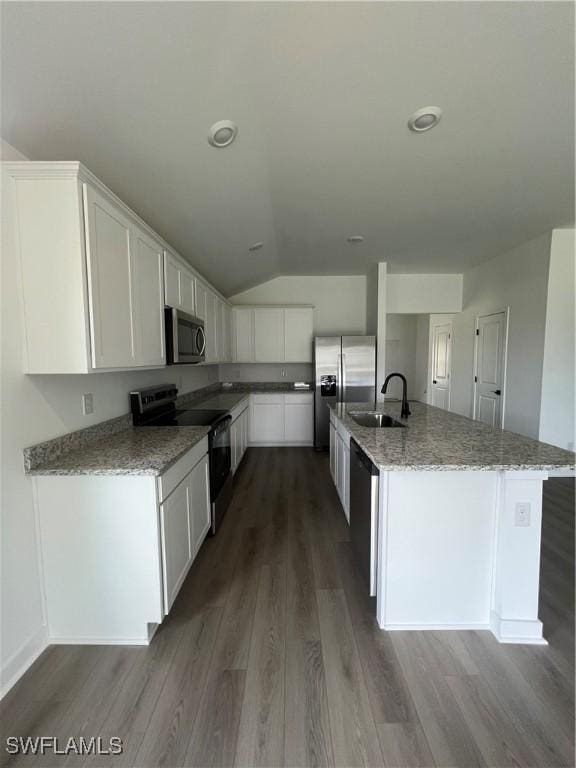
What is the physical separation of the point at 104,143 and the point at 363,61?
1.36 m

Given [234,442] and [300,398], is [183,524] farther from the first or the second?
[300,398]

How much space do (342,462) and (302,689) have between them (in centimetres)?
162

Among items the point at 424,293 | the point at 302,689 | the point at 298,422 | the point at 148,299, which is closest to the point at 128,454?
the point at 148,299

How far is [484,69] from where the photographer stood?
1706 mm

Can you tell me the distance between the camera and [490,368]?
4703mm

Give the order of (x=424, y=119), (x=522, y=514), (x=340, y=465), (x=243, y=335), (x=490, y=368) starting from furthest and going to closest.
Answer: (x=243, y=335) → (x=490, y=368) → (x=340, y=465) → (x=424, y=119) → (x=522, y=514)

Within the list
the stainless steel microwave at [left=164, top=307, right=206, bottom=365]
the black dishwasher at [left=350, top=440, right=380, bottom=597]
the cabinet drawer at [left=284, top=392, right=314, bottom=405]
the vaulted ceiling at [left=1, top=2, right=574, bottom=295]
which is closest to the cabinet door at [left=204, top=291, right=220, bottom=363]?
the stainless steel microwave at [left=164, top=307, right=206, bottom=365]

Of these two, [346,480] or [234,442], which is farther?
[234,442]

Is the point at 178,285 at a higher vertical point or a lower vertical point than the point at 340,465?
higher

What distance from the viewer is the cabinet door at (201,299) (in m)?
3.35

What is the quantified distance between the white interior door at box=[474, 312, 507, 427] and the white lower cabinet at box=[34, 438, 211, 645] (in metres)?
4.24

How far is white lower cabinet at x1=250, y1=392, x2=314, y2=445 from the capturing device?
504 centimetres

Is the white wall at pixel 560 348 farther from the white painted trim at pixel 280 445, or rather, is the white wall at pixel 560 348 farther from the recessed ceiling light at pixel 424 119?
the white painted trim at pixel 280 445

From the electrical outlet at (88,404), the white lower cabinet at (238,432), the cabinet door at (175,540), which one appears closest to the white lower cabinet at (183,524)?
the cabinet door at (175,540)
